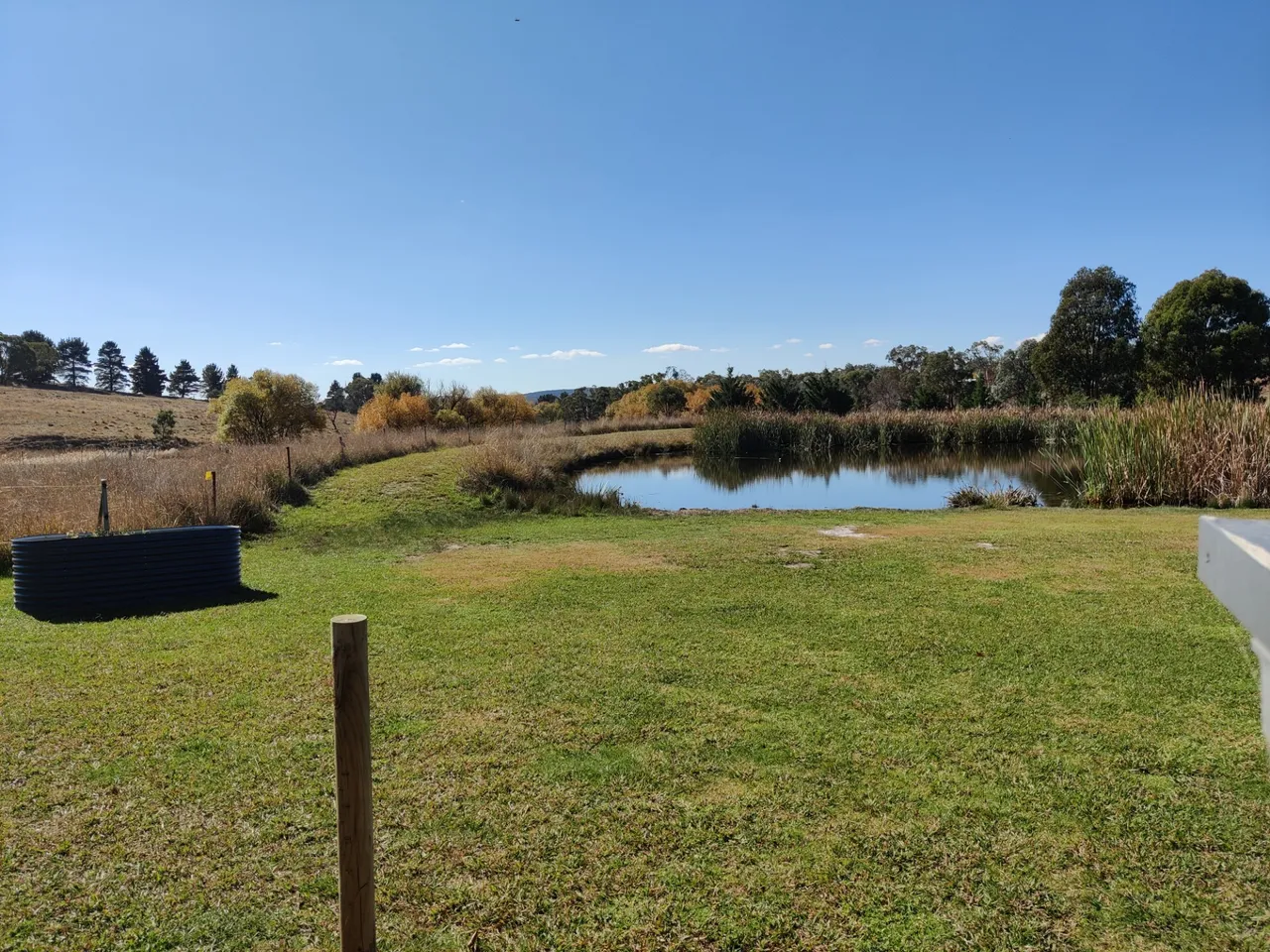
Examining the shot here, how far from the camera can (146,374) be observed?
88938 mm

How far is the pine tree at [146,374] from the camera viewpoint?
291ft

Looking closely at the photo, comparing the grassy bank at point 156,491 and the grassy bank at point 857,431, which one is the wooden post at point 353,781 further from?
the grassy bank at point 857,431

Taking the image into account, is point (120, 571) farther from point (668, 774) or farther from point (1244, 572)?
point (1244, 572)

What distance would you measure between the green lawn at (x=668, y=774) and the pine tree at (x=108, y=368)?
10309 cm

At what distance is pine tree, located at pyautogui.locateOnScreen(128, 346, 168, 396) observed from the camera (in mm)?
88562

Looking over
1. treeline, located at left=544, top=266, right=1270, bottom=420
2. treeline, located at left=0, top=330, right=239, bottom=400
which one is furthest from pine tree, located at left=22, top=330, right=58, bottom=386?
treeline, located at left=544, top=266, right=1270, bottom=420

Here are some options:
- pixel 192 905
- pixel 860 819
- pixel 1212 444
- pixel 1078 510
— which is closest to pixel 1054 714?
pixel 860 819

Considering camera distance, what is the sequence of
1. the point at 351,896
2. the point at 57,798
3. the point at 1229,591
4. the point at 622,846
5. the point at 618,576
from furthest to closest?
1. the point at 618,576
2. the point at 57,798
3. the point at 622,846
4. the point at 351,896
5. the point at 1229,591

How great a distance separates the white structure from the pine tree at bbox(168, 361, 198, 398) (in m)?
107

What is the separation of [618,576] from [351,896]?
5.77 m

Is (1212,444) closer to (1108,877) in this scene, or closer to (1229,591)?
(1108,877)

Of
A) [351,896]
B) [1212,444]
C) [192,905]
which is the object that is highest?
[1212,444]

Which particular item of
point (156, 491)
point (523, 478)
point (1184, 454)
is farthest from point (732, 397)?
point (156, 491)

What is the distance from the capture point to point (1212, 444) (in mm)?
12172
